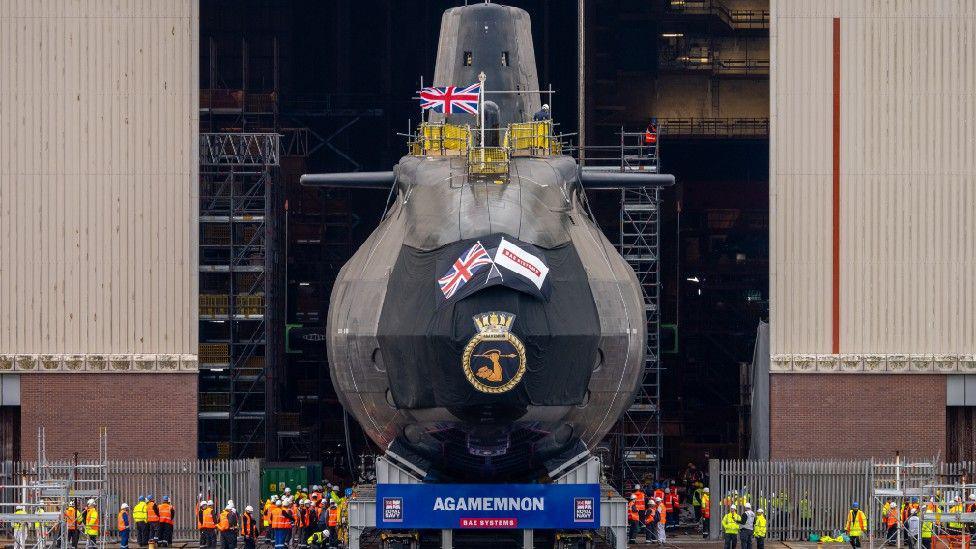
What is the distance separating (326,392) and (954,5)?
27841mm

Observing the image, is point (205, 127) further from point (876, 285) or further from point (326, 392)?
point (876, 285)

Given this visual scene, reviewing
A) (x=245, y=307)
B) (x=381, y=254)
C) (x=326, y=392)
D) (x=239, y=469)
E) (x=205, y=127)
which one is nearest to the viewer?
(x=381, y=254)

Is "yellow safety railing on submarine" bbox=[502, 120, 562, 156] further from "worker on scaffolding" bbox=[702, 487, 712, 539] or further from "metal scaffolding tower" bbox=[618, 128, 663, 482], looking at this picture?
"worker on scaffolding" bbox=[702, 487, 712, 539]

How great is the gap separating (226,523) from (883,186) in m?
19.7

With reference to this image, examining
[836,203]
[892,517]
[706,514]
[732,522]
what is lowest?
A: [706,514]

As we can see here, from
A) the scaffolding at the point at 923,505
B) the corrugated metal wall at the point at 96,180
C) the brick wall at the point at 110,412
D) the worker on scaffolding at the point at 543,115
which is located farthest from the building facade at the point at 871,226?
the corrugated metal wall at the point at 96,180

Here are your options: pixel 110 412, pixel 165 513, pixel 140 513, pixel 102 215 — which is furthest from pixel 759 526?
pixel 102 215

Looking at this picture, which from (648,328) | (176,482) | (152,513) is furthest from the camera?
(648,328)

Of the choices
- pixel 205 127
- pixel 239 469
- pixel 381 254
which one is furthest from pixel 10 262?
pixel 381 254

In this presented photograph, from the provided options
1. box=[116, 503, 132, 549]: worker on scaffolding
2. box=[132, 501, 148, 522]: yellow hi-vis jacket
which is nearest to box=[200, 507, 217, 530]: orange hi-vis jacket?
box=[116, 503, 132, 549]: worker on scaffolding

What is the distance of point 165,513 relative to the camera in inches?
1592

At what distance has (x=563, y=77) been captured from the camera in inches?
2643

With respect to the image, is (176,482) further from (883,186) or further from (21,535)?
(883,186)

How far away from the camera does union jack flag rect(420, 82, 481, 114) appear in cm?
3303
